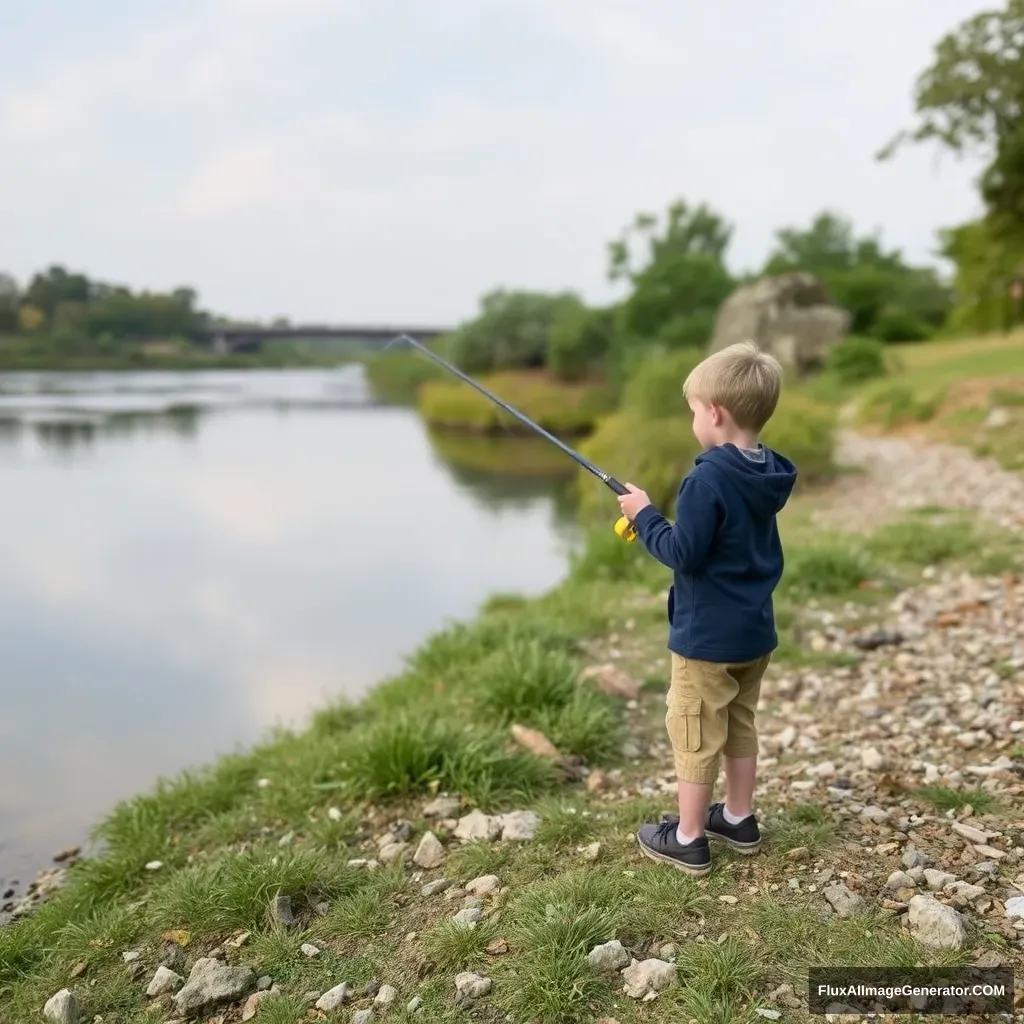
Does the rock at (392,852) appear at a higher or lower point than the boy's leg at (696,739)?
lower

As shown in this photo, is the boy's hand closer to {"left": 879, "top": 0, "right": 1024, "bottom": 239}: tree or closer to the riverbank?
the riverbank

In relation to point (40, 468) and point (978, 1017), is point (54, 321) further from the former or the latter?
point (978, 1017)

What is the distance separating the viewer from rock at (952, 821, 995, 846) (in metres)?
3.16

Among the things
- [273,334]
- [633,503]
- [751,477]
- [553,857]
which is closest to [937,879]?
[553,857]

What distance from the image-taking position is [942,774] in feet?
12.3

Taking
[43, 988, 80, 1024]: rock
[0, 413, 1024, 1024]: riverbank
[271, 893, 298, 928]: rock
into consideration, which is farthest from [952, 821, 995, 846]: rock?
[43, 988, 80, 1024]: rock

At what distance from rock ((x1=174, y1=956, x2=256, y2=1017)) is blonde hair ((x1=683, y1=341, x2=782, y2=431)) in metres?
2.34

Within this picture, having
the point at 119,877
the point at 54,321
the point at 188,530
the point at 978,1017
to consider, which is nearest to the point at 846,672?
the point at 978,1017

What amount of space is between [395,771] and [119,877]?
4.14ft

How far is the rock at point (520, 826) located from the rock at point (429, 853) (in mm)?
257

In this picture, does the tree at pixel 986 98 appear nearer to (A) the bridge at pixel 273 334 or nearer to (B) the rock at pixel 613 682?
(B) the rock at pixel 613 682

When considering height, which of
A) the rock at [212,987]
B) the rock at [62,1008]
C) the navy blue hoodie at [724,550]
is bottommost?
the rock at [62,1008]

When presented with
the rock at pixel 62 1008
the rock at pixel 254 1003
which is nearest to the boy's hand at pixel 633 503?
the rock at pixel 254 1003

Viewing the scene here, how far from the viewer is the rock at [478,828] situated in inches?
143
